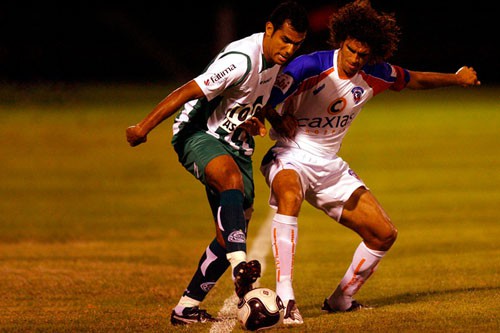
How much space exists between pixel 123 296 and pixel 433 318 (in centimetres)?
298

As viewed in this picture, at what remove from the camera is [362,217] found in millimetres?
7727

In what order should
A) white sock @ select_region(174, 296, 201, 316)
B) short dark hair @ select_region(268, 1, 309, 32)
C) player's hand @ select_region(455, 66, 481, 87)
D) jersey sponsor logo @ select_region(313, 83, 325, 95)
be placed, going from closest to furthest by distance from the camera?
short dark hair @ select_region(268, 1, 309, 32) → white sock @ select_region(174, 296, 201, 316) → jersey sponsor logo @ select_region(313, 83, 325, 95) → player's hand @ select_region(455, 66, 481, 87)

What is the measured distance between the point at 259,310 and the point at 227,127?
1415 mm

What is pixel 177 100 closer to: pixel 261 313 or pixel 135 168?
pixel 261 313

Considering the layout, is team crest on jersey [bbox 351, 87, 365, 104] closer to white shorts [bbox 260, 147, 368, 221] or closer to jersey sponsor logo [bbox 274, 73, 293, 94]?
white shorts [bbox 260, 147, 368, 221]

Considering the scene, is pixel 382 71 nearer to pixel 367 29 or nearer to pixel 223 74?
pixel 367 29

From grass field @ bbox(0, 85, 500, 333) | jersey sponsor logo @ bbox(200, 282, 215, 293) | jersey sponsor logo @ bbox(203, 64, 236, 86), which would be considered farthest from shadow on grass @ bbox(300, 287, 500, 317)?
jersey sponsor logo @ bbox(203, 64, 236, 86)

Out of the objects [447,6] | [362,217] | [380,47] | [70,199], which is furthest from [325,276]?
[447,6]

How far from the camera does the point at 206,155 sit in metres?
7.12

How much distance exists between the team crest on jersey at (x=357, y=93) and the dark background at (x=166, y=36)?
29527mm

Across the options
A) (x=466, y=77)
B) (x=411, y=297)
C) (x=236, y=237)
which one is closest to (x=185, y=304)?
(x=236, y=237)

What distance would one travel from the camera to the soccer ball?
6617 millimetres

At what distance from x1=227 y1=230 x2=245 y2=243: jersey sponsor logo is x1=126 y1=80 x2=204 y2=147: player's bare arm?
86 centimetres

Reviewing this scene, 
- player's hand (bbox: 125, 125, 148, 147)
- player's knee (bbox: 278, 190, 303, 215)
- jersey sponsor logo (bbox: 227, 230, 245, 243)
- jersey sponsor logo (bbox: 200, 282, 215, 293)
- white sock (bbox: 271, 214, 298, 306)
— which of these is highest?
player's hand (bbox: 125, 125, 148, 147)
